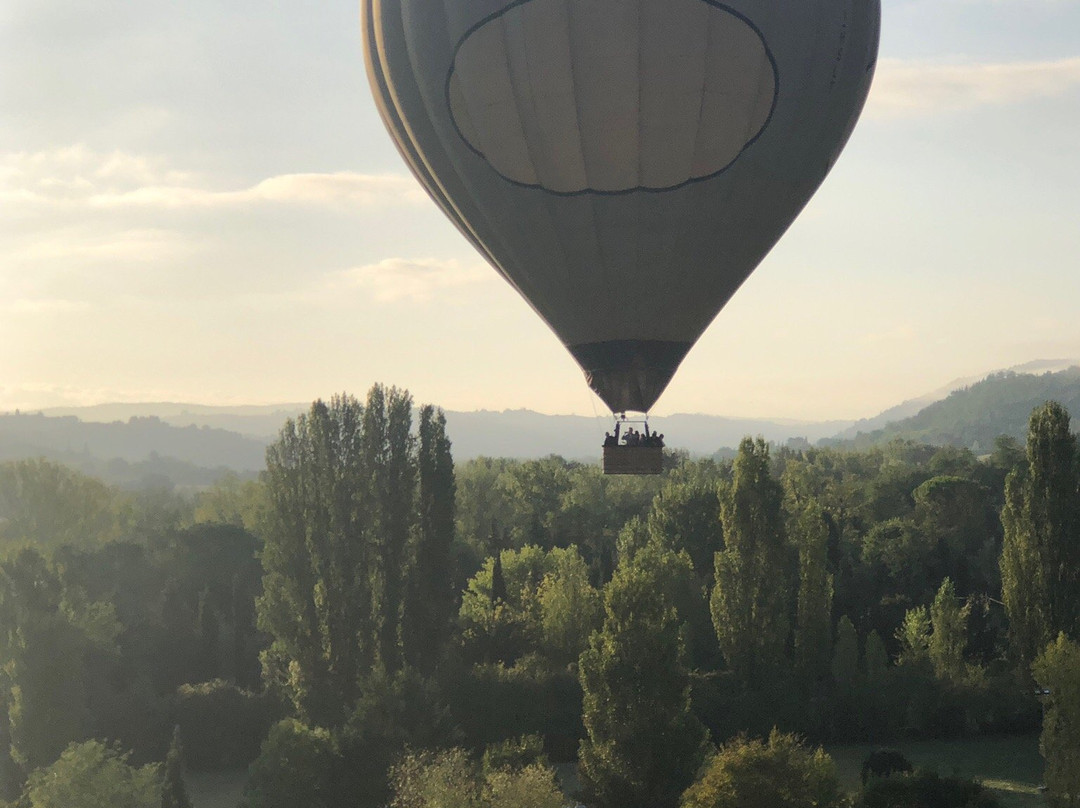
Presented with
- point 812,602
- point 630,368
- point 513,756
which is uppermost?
point 630,368

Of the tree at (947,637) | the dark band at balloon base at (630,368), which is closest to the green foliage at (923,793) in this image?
the dark band at balloon base at (630,368)

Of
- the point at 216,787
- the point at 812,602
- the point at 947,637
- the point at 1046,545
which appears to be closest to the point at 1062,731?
the point at 1046,545

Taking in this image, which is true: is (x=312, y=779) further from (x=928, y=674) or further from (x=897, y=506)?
(x=897, y=506)

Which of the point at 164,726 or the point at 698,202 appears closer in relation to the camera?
the point at 698,202

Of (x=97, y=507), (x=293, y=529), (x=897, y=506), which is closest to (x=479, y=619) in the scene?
(x=293, y=529)

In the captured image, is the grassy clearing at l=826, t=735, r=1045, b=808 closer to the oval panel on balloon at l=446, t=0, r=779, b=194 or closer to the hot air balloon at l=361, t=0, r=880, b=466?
the hot air balloon at l=361, t=0, r=880, b=466

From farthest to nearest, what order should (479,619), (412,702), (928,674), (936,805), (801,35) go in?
(479,619) → (928,674) → (412,702) → (936,805) → (801,35)

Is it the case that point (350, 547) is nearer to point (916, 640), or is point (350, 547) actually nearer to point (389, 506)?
point (389, 506)
